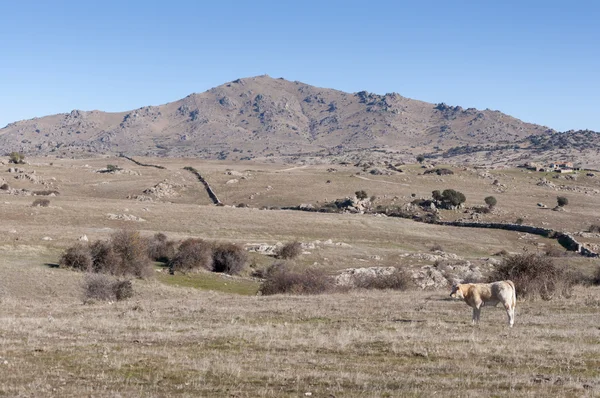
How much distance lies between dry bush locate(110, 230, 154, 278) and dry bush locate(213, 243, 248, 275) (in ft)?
20.2

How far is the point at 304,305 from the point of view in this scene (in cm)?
2555

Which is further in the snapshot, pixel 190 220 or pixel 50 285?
pixel 190 220

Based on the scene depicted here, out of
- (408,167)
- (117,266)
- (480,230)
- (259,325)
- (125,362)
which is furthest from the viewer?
(408,167)

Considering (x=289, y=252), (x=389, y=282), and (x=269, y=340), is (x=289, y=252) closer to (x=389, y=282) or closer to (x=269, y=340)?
(x=389, y=282)

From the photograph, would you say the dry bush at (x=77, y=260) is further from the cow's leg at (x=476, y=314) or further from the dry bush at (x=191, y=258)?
the cow's leg at (x=476, y=314)

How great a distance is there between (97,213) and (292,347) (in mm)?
59686

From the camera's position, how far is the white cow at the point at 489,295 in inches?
745

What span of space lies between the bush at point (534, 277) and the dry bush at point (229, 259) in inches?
822

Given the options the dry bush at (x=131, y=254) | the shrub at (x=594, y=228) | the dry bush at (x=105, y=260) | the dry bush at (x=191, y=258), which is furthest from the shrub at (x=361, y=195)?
the dry bush at (x=105, y=260)

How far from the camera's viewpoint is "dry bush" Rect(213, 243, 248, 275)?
4838cm

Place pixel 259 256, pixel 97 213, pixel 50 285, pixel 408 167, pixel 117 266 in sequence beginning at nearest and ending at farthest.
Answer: pixel 50 285, pixel 117 266, pixel 259 256, pixel 97 213, pixel 408 167

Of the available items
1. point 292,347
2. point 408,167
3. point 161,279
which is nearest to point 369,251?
point 161,279

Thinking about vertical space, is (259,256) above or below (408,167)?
below

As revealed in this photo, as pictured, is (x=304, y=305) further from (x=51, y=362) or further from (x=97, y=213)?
(x=97, y=213)
